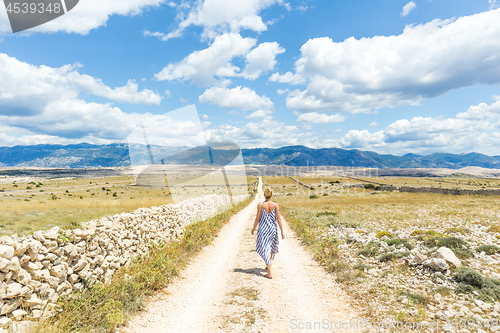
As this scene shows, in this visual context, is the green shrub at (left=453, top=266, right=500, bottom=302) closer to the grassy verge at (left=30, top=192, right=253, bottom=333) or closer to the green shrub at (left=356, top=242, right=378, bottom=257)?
the green shrub at (left=356, top=242, right=378, bottom=257)

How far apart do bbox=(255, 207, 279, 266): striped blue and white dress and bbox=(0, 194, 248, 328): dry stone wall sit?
494cm

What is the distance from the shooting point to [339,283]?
8469 mm

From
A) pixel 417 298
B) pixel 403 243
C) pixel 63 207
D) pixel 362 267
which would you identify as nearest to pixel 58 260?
pixel 417 298

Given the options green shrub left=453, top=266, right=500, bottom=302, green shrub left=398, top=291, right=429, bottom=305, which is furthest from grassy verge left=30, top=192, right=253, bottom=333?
green shrub left=453, top=266, right=500, bottom=302

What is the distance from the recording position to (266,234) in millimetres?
9281

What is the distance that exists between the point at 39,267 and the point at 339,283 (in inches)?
344

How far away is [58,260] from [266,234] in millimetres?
6350

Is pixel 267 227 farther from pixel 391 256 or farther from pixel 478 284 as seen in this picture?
pixel 478 284

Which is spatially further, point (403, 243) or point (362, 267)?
point (403, 243)

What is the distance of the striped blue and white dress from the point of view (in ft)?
30.0

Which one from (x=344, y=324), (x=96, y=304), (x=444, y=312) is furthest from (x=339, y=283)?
Answer: (x=96, y=304)

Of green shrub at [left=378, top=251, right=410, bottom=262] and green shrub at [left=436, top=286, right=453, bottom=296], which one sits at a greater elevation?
green shrub at [left=436, top=286, right=453, bottom=296]

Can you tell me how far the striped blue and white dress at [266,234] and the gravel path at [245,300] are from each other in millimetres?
954

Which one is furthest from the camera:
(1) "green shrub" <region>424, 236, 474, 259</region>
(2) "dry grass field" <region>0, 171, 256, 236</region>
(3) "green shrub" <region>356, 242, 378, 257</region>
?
(2) "dry grass field" <region>0, 171, 256, 236</region>
